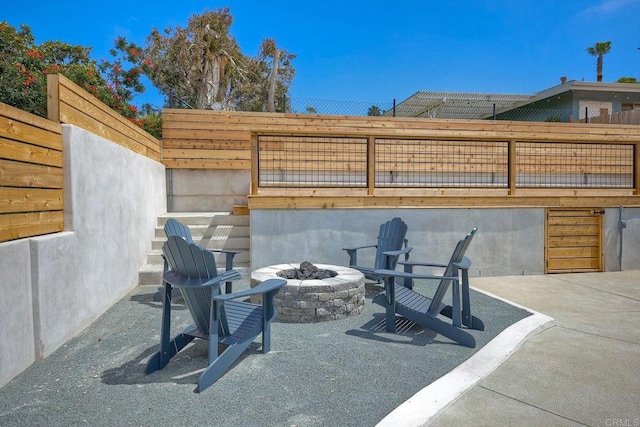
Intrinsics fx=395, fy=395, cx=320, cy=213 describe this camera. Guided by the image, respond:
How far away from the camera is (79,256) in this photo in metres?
3.93

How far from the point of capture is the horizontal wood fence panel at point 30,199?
2.88 metres

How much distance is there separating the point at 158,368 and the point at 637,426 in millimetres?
3141

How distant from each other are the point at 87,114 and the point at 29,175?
1.38 metres

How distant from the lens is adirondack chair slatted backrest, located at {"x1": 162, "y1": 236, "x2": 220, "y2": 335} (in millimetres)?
2672

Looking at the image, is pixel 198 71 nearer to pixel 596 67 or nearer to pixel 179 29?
pixel 179 29

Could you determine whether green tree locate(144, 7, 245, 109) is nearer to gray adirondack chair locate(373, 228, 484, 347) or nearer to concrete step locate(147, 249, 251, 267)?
concrete step locate(147, 249, 251, 267)

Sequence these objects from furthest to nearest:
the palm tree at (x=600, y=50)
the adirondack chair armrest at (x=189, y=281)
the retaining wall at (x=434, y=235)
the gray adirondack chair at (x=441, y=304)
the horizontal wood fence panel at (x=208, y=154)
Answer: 1. the palm tree at (x=600, y=50)
2. the horizontal wood fence panel at (x=208, y=154)
3. the retaining wall at (x=434, y=235)
4. the gray adirondack chair at (x=441, y=304)
5. the adirondack chair armrest at (x=189, y=281)

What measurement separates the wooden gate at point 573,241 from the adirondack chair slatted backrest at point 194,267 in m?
6.39

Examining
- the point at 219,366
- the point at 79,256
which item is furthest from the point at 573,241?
the point at 79,256

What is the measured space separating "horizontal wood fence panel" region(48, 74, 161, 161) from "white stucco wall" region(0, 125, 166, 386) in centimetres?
12

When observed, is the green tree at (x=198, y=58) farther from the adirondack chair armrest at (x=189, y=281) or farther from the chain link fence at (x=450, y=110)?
the adirondack chair armrest at (x=189, y=281)

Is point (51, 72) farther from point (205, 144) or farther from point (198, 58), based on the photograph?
point (198, 58)

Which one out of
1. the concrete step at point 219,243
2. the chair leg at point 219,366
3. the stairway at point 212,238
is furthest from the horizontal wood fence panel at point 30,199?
the concrete step at point 219,243

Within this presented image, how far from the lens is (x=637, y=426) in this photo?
2285 mm
